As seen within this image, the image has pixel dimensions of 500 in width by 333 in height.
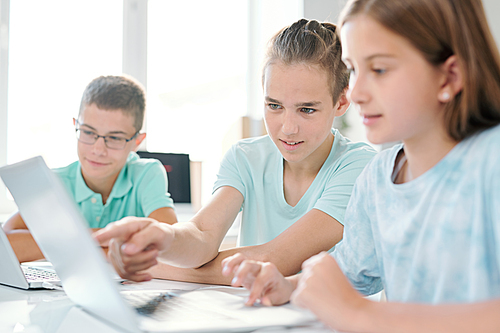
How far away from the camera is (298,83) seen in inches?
44.3

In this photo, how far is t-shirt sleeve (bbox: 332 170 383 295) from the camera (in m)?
0.82

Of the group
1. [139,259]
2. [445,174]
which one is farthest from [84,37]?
[445,174]

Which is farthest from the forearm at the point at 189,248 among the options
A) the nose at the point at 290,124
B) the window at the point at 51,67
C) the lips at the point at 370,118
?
the window at the point at 51,67

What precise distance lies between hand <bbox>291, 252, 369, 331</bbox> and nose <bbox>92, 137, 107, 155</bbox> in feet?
3.80

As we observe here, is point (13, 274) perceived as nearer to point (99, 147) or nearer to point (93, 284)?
point (93, 284)

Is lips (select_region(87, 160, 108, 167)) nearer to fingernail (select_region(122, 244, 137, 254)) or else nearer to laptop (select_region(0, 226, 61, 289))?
laptop (select_region(0, 226, 61, 289))

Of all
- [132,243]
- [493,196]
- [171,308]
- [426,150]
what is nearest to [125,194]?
[132,243]

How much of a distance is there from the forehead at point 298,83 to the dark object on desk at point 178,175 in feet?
6.45

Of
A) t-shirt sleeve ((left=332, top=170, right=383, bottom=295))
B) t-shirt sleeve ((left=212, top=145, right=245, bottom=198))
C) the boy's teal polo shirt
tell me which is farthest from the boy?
t-shirt sleeve ((left=332, top=170, right=383, bottom=295))

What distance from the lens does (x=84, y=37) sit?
3.07m

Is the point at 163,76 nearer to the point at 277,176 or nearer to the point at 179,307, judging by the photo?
the point at 277,176

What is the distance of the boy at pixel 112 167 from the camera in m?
1.60

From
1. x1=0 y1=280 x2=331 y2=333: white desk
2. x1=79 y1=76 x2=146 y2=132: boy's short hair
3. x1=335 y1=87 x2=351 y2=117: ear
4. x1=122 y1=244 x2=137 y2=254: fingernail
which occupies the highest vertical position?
x1=79 y1=76 x2=146 y2=132: boy's short hair

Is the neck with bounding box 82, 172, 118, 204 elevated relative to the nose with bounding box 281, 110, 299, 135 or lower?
lower
